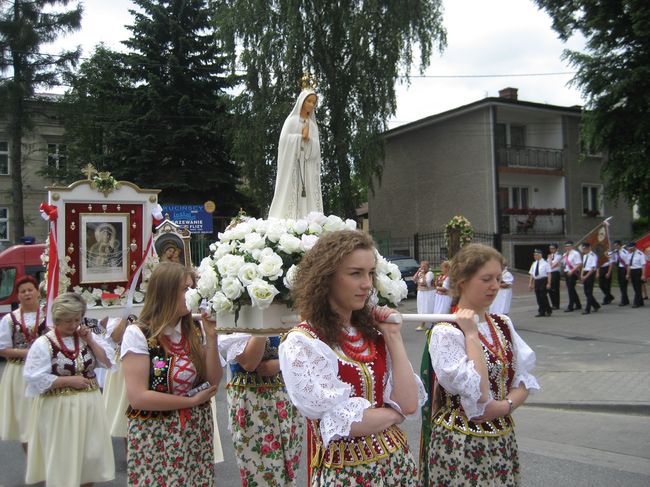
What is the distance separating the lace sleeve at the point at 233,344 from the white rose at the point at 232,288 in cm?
75

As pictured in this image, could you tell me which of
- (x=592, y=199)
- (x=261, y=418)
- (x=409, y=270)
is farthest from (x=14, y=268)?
(x=592, y=199)

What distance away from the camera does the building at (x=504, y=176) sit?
2916cm

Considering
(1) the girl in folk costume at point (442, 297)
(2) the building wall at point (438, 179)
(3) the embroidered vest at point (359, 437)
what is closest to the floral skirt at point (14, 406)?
(3) the embroidered vest at point (359, 437)

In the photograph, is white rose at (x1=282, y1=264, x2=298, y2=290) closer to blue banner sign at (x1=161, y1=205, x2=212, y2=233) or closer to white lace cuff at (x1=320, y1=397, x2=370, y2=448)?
white lace cuff at (x1=320, y1=397, x2=370, y2=448)

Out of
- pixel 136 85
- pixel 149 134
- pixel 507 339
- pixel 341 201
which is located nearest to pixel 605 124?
pixel 341 201

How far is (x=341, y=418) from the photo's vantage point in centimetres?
238

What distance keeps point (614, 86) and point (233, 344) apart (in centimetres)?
2156

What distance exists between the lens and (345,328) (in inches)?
102

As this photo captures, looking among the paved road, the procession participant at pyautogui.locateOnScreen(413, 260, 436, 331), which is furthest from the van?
the procession participant at pyautogui.locateOnScreen(413, 260, 436, 331)

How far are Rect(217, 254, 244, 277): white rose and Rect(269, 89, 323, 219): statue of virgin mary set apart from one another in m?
1.65

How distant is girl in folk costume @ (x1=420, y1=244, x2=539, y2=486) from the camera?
303 centimetres

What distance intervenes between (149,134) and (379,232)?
1514 cm

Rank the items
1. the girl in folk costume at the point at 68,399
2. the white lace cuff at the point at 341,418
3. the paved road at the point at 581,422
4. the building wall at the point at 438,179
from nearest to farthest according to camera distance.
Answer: the white lace cuff at the point at 341,418 < the girl in folk costume at the point at 68,399 < the paved road at the point at 581,422 < the building wall at the point at 438,179

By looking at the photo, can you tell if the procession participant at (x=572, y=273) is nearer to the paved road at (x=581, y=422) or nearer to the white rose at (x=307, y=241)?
the paved road at (x=581, y=422)
